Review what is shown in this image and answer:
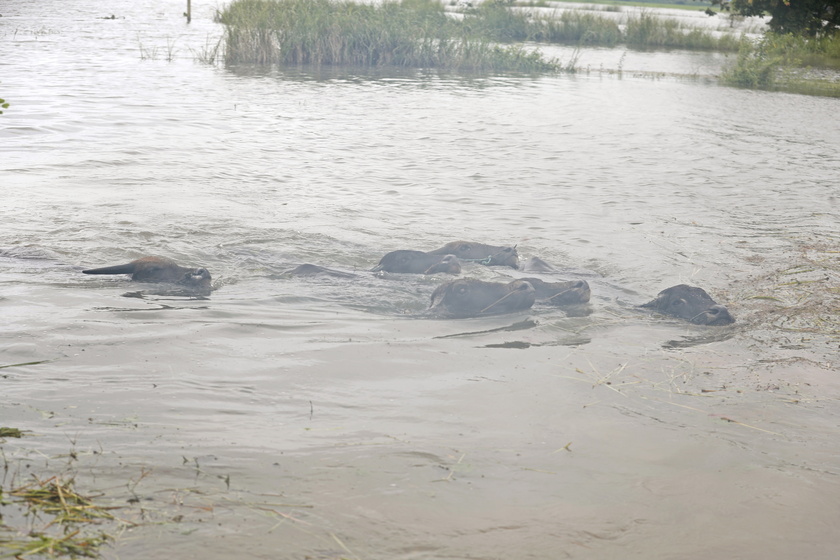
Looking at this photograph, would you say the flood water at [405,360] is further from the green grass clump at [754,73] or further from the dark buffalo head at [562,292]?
the green grass clump at [754,73]

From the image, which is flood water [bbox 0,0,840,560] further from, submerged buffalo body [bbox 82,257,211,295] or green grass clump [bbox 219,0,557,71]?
green grass clump [bbox 219,0,557,71]

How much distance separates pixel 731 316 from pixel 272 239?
13.4 feet

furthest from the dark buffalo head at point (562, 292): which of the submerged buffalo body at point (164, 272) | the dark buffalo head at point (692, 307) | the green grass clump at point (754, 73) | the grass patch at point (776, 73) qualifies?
the green grass clump at point (754, 73)

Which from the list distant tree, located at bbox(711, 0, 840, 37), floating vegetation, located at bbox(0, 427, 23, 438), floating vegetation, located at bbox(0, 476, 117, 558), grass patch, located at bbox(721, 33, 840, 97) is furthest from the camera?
grass patch, located at bbox(721, 33, 840, 97)

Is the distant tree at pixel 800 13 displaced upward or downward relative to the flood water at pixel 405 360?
upward

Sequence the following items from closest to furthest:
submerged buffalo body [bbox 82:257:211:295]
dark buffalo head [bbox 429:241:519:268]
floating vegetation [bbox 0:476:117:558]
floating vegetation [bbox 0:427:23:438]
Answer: floating vegetation [bbox 0:476:117:558]
floating vegetation [bbox 0:427:23:438]
submerged buffalo body [bbox 82:257:211:295]
dark buffalo head [bbox 429:241:519:268]

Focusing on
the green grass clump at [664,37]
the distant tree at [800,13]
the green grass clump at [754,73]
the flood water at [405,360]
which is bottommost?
the flood water at [405,360]

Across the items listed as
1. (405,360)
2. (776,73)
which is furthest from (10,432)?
(776,73)

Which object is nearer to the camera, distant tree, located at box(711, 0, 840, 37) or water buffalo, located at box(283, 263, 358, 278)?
water buffalo, located at box(283, 263, 358, 278)

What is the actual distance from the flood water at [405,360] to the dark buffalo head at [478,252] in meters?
0.16

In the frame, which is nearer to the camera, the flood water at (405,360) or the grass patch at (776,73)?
the flood water at (405,360)

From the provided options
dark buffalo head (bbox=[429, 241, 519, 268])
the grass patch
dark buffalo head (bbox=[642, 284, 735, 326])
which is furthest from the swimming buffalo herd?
the grass patch

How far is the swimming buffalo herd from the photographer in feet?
18.8

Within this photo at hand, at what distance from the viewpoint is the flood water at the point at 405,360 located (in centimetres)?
319
